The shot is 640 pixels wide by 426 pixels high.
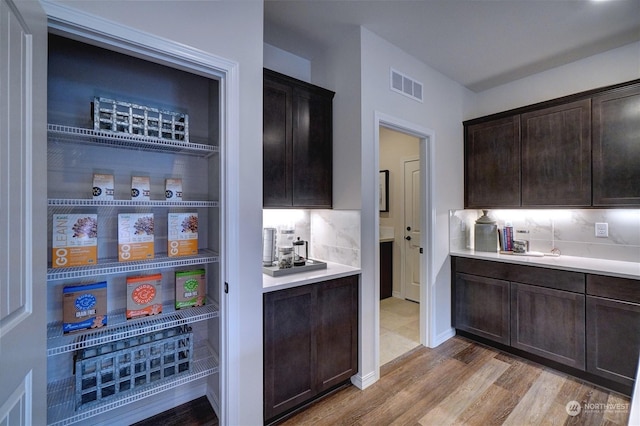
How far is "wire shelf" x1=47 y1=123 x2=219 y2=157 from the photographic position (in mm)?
1360

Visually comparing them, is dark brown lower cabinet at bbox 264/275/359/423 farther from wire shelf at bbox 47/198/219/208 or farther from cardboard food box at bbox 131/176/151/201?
cardboard food box at bbox 131/176/151/201

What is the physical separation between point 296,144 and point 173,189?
3.12 feet

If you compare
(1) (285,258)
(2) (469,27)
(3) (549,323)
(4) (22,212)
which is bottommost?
(3) (549,323)

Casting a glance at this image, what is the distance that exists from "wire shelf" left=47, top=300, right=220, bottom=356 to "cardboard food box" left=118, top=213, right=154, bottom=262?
36 cm

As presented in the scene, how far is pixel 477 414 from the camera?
6.41 feet

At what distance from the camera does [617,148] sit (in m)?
2.39

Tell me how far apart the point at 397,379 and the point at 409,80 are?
107 inches

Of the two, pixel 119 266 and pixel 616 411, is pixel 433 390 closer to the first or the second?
pixel 616 411

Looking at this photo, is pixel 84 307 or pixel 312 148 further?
pixel 312 148

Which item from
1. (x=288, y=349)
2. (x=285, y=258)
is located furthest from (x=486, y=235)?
(x=288, y=349)

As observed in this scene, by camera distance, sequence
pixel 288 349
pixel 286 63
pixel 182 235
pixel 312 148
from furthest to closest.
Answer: pixel 286 63 → pixel 312 148 → pixel 288 349 → pixel 182 235

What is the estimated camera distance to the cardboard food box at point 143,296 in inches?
64.6

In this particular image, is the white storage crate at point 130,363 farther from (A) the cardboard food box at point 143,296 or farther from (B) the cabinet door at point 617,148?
(B) the cabinet door at point 617,148

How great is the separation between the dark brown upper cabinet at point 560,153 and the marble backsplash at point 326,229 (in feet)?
5.99
